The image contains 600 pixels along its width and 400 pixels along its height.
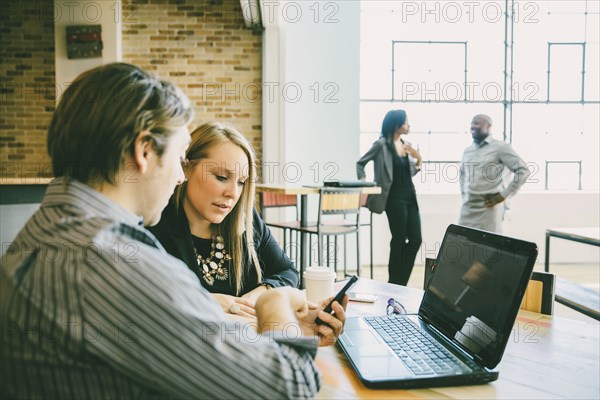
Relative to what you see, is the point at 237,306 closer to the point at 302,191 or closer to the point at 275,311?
the point at 275,311

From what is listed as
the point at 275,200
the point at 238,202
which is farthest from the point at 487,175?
the point at 238,202

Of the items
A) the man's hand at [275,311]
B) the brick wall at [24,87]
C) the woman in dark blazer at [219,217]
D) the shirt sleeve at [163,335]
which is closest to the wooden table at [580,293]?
the woman in dark blazer at [219,217]

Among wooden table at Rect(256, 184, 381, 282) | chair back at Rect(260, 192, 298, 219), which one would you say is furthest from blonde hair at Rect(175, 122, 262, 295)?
chair back at Rect(260, 192, 298, 219)

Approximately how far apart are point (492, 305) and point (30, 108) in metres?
5.97

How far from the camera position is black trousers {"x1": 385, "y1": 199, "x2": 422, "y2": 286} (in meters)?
4.13

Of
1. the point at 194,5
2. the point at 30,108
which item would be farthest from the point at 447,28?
the point at 30,108

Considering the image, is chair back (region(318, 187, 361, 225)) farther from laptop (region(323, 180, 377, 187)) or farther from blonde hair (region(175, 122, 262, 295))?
blonde hair (region(175, 122, 262, 295))

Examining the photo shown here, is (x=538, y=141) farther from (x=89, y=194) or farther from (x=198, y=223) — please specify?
(x=89, y=194)

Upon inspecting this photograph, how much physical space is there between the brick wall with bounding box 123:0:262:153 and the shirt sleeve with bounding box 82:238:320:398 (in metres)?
4.92

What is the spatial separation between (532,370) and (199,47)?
518 centimetres

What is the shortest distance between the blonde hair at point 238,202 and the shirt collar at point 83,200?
93cm

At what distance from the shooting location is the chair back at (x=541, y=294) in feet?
4.84

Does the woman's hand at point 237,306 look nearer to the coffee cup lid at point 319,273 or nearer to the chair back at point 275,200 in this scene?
the coffee cup lid at point 319,273

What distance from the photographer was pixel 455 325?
1.06 m
